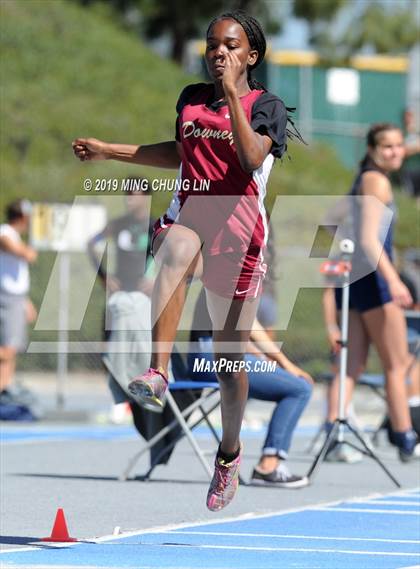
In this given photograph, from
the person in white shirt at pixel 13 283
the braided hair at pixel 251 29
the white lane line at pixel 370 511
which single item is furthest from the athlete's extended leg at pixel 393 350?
the person in white shirt at pixel 13 283

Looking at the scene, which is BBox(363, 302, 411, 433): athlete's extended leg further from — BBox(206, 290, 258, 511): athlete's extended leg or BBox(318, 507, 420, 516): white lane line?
BBox(206, 290, 258, 511): athlete's extended leg

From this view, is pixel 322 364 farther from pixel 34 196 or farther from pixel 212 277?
pixel 212 277

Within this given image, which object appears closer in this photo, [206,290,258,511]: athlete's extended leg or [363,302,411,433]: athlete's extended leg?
[206,290,258,511]: athlete's extended leg

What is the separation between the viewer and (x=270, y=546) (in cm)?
682

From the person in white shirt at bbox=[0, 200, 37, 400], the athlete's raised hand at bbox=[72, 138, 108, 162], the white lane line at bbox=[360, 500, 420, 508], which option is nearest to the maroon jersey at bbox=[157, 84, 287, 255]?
the athlete's raised hand at bbox=[72, 138, 108, 162]

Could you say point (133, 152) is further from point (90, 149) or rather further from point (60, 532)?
point (60, 532)

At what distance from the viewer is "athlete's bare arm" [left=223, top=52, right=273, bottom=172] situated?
594 cm

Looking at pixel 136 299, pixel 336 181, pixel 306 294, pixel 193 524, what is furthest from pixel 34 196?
pixel 193 524

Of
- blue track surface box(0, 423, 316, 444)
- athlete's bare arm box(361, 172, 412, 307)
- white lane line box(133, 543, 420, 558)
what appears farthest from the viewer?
blue track surface box(0, 423, 316, 444)

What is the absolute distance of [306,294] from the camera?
2359 cm

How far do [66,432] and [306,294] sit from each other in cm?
949

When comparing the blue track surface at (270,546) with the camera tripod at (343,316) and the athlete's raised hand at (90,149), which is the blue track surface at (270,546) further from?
the athlete's raised hand at (90,149)

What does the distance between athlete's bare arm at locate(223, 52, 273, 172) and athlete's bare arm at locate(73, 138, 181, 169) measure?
2.20 feet

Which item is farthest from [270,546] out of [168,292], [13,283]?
[13,283]
